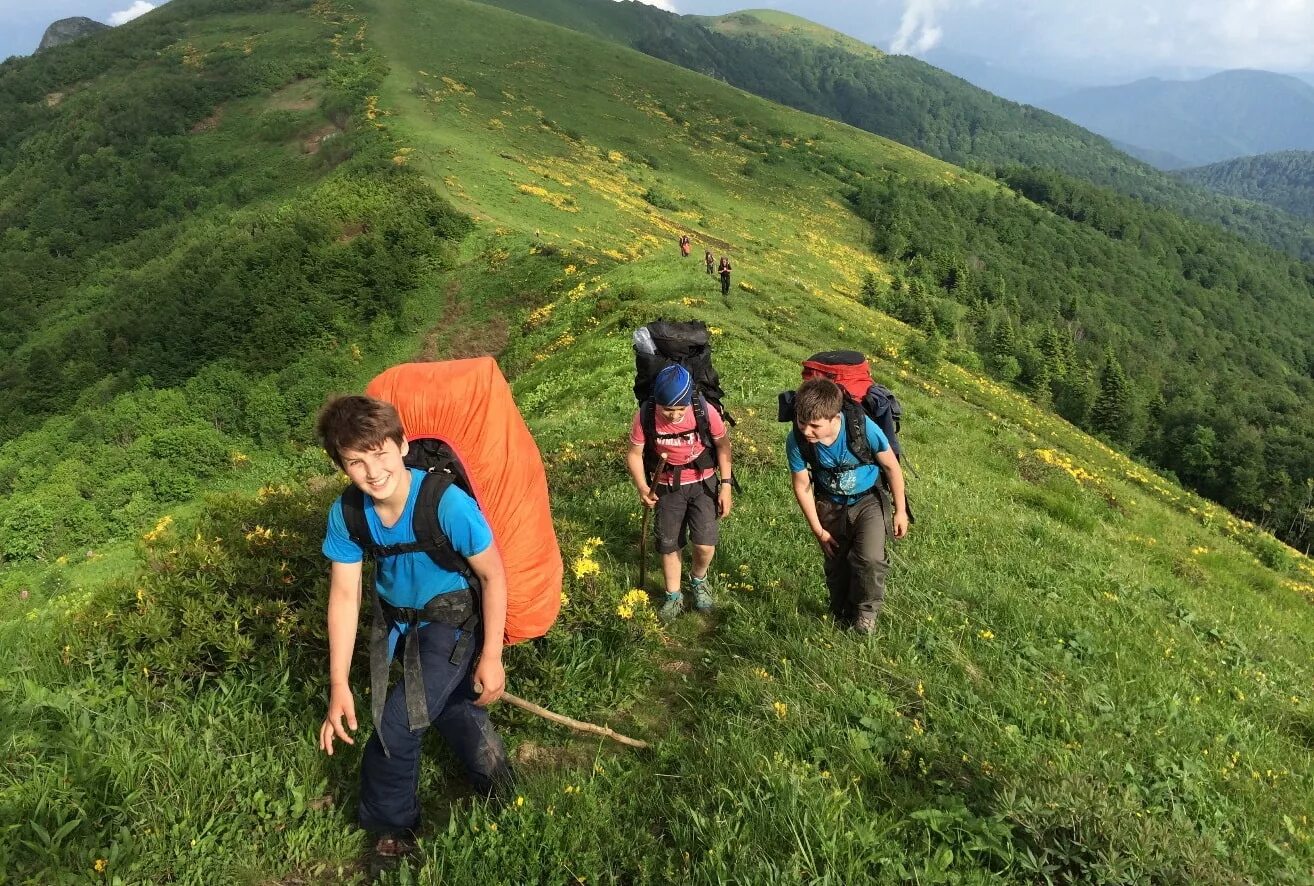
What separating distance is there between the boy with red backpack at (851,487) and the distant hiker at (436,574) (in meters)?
2.12

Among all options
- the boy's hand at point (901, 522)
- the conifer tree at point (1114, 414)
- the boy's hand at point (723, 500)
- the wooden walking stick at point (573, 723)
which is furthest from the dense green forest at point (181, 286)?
the conifer tree at point (1114, 414)

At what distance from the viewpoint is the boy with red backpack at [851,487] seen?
4.69 meters

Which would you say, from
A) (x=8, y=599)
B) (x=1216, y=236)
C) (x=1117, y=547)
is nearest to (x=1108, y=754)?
(x=1117, y=547)

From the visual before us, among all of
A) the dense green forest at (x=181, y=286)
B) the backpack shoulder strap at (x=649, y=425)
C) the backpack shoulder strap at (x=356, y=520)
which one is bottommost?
the dense green forest at (x=181, y=286)

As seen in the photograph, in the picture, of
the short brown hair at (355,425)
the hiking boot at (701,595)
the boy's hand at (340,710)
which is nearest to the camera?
the short brown hair at (355,425)

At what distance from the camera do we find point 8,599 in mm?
14070

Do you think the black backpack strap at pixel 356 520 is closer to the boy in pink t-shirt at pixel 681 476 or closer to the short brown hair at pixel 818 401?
the boy in pink t-shirt at pixel 681 476

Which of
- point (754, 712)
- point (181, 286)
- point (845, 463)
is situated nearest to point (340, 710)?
point (754, 712)

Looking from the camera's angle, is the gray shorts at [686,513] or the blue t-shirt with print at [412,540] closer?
the blue t-shirt with print at [412,540]

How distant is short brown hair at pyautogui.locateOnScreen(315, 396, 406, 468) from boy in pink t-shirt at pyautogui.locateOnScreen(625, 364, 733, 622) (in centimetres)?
→ 256

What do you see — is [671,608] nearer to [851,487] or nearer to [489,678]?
[851,487]

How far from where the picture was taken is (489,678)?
3139 mm

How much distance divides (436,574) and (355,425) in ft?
2.78

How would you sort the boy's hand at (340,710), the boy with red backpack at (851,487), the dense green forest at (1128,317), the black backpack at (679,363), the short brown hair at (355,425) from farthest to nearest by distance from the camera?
the dense green forest at (1128,317)
the black backpack at (679,363)
the boy with red backpack at (851,487)
the boy's hand at (340,710)
the short brown hair at (355,425)
